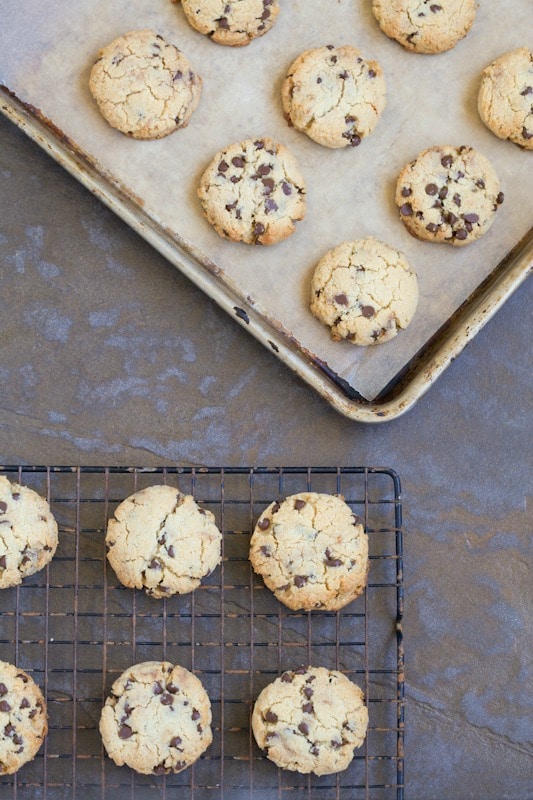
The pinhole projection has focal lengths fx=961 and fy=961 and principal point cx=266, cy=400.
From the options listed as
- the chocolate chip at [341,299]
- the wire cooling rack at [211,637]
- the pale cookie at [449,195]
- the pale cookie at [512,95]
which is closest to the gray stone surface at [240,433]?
the wire cooling rack at [211,637]

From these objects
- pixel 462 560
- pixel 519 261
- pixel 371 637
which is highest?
pixel 519 261

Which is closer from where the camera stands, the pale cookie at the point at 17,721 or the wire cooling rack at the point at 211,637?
the pale cookie at the point at 17,721

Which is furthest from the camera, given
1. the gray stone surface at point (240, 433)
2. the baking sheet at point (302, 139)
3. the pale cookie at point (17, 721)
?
the gray stone surface at point (240, 433)

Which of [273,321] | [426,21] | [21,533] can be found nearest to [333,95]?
[426,21]

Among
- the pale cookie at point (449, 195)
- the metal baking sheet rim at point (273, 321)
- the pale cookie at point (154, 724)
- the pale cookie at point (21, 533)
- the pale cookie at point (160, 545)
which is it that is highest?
the pale cookie at point (449, 195)

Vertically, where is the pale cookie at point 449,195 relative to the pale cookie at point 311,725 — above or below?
above

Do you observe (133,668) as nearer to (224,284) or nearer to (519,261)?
(224,284)

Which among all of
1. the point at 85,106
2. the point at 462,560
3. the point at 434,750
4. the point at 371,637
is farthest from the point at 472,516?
the point at 85,106

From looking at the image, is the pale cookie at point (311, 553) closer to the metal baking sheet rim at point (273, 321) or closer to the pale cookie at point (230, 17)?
the metal baking sheet rim at point (273, 321)
